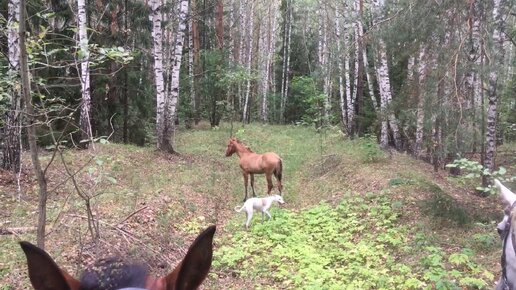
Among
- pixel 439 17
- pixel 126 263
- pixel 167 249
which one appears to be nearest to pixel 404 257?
pixel 167 249

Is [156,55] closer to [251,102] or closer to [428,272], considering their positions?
[428,272]

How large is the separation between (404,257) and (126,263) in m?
6.46

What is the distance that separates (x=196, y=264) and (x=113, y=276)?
0.22 metres

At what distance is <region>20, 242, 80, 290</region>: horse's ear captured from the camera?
1.11m

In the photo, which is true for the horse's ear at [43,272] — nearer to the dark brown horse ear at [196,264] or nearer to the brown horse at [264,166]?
the dark brown horse ear at [196,264]

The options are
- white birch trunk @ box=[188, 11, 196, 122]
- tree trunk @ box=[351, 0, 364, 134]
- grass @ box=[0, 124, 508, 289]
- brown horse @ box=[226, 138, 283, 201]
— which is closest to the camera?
grass @ box=[0, 124, 508, 289]

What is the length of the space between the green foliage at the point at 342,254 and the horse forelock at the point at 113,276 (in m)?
5.00

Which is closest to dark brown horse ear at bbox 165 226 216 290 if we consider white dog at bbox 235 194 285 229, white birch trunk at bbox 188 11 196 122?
white dog at bbox 235 194 285 229

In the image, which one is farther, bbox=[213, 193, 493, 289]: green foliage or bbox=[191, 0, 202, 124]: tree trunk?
bbox=[191, 0, 202, 124]: tree trunk

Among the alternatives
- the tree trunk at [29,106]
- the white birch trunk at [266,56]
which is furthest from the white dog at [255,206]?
the white birch trunk at [266,56]

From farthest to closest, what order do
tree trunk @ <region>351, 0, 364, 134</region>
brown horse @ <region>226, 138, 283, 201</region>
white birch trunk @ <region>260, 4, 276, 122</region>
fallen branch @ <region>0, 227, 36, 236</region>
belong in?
white birch trunk @ <region>260, 4, 276, 122</region>, tree trunk @ <region>351, 0, 364, 134</region>, brown horse @ <region>226, 138, 283, 201</region>, fallen branch @ <region>0, 227, 36, 236</region>

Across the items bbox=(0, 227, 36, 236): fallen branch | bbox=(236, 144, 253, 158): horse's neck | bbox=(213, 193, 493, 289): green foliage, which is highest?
bbox=(236, 144, 253, 158): horse's neck

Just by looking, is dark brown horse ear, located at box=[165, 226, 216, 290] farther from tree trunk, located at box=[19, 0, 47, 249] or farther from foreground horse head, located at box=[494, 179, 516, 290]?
tree trunk, located at box=[19, 0, 47, 249]

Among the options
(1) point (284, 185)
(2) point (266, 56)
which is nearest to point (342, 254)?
(1) point (284, 185)
